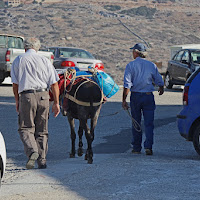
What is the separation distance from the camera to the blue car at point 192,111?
10.1 m

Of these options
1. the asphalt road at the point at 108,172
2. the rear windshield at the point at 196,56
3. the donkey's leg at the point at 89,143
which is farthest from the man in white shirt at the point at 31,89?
the rear windshield at the point at 196,56

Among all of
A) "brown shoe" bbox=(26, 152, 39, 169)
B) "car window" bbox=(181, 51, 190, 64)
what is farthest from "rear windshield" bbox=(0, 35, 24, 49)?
"brown shoe" bbox=(26, 152, 39, 169)

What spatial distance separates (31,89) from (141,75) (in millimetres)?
2319

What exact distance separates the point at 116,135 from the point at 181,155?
285 centimetres

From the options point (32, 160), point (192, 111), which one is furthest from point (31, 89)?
point (192, 111)

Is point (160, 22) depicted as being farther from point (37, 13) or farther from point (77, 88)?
point (77, 88)

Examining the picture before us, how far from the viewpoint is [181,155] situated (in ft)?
34.4

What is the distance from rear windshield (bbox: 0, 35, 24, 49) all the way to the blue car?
54.4ft

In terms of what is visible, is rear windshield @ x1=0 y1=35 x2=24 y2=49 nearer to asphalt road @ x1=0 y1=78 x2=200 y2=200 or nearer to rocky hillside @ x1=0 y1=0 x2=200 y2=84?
asphalt road @ x1=0 y1=78 x2=200 y2=200

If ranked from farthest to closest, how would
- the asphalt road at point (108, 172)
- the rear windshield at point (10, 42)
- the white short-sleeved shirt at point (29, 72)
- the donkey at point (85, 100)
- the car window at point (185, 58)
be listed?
the rear windshield at point (10, 42) < the car window at point (185, 58) < the donkey at point (85, 100) < the white short-sleeved shirt at point (29, 72) < the asphalt road at point (108, 172)

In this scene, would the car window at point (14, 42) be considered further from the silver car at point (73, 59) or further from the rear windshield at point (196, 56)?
the rear windshield at point (196, 56)

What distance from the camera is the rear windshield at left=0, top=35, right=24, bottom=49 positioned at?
85.3 feet

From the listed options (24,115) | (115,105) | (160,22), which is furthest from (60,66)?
(160,22)

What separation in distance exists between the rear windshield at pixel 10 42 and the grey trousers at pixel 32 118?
56.9ft
